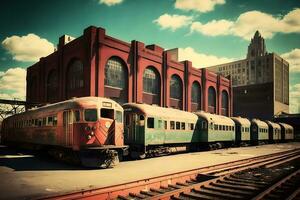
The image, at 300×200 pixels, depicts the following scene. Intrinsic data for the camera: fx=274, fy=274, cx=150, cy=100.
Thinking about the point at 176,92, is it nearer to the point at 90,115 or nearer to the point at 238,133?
the point at 238,133

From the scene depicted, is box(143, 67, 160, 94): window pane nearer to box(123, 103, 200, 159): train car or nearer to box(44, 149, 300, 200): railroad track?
box(123, 103, 200, 159): train car

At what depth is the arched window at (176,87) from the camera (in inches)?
1694

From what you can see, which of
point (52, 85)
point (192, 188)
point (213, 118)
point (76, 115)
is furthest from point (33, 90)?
point (192, 188)

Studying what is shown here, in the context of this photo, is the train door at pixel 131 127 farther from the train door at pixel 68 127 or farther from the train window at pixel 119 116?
the train door at pixel 68 127

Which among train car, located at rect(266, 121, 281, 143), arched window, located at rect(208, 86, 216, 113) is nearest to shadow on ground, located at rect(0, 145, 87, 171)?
train car, located at rect(266, 121, 281, 143)

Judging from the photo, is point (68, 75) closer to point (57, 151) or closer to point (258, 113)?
point (57, 151)

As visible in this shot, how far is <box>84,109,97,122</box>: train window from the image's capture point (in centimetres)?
1373

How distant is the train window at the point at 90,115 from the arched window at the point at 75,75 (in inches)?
747

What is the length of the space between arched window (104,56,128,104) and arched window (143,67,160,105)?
3.89m

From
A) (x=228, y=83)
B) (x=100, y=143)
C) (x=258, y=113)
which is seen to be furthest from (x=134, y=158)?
(x=258, y=113)

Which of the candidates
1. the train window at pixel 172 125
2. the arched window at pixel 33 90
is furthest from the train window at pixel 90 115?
the arched window at pixel 33 90

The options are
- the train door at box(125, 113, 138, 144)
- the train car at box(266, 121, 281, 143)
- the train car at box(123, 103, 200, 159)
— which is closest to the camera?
the train car at box(123, 103, 200, 159)

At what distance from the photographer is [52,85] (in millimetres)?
40281

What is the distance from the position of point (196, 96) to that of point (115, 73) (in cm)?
2055
